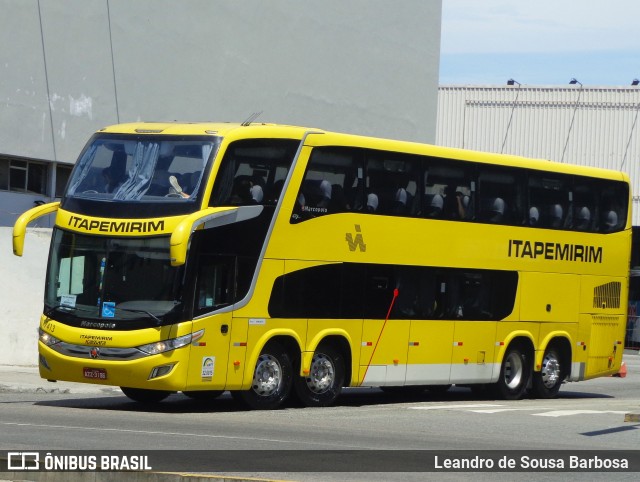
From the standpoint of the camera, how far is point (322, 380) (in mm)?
21609

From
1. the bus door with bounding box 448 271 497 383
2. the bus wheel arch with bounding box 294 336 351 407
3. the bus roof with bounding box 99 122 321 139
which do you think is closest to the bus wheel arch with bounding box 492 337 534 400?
the bus door with bounding box 448 271 497 383

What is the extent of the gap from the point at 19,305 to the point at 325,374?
8061mm

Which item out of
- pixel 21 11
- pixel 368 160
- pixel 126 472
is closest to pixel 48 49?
pixel 21 11

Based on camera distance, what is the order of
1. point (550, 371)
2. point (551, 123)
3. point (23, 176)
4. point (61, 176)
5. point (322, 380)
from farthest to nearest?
point (551, 123) < point (61, 176) < point (23, 176) < point (550, 371) < point (322, 380)

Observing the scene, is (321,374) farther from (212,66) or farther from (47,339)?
(212,66)

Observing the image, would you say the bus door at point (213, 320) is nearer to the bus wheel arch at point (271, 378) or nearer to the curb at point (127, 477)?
the bus wheel arch at point (271, 378)

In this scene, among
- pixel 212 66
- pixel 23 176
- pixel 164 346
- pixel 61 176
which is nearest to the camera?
pixel 164 346

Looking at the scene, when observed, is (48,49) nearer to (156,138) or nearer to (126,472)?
(156,138)

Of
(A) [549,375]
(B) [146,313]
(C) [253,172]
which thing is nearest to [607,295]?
(A) [549,375]

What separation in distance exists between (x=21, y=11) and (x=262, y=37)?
31.4ft

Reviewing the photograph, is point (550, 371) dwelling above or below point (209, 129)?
below

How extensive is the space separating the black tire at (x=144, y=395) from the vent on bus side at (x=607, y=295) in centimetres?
987

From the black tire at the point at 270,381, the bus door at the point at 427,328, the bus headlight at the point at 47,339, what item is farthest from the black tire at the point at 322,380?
the bus headlight at the point at 47,339

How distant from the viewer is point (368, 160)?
21.8 m
